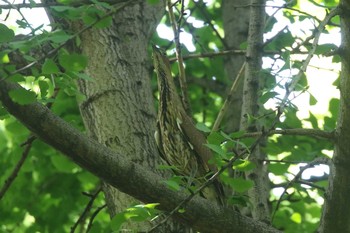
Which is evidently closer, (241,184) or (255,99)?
(241,184)

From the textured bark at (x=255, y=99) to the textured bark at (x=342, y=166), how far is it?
53cm

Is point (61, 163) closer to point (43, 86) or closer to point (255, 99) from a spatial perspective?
point (255, 99)

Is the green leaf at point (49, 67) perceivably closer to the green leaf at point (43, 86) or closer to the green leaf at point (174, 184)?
the green leaf at point (43, 86)

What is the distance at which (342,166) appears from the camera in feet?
9.76

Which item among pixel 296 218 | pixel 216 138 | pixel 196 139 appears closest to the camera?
pixel 216 138

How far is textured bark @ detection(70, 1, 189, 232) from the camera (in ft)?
12.7

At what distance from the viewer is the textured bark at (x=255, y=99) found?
11.9 feet

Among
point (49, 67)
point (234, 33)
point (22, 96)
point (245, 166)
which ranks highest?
point (234, 33)

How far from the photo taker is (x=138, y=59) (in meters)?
4.32

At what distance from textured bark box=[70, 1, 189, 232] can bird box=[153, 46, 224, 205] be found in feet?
0.57

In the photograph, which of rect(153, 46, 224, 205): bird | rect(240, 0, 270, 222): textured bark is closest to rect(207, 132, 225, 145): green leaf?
rect(240, 0, 270, 222): textured bark

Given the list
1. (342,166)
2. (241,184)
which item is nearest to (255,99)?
(342,166)

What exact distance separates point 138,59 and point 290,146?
1258 millimetres

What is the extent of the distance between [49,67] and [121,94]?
4.60 ft
